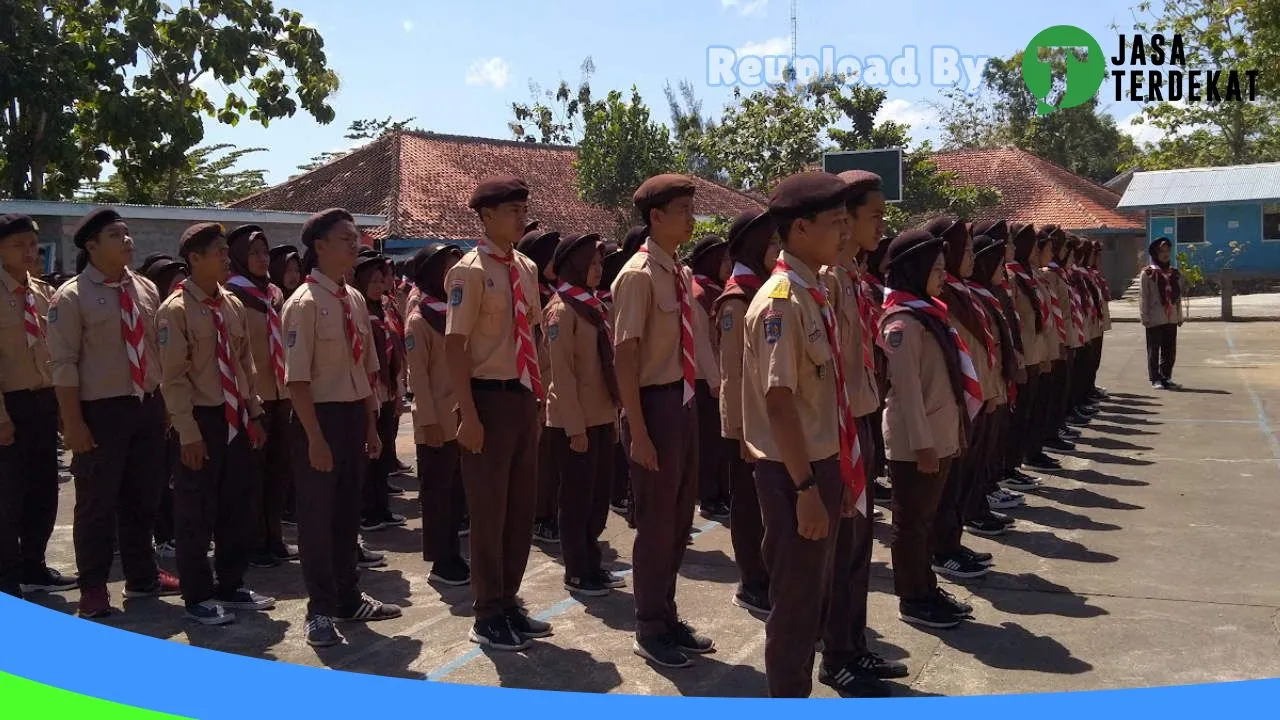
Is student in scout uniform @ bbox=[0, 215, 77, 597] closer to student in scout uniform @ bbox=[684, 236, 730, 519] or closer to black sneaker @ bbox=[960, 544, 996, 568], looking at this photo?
student in scout uniform @ bbox=[684, 236, 730, 519]

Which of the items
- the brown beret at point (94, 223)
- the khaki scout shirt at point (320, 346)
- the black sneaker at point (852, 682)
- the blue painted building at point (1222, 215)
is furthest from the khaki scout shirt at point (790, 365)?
the blue painted building at point (1222, 215)

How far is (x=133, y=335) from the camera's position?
18.6 ft

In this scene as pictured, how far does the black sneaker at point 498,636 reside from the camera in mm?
5008

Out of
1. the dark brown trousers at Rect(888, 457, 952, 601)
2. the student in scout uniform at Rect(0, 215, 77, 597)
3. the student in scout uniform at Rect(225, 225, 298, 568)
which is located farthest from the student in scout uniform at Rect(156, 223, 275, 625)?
the dark brown trousers at Rect(888, 457, 952, 601)

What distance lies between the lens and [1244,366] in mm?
15812

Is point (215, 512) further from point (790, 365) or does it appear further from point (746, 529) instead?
point (790, 365)

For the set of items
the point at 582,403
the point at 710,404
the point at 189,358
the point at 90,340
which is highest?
the point at 90,340

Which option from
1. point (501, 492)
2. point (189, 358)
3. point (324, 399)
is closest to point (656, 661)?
point (501, 492)

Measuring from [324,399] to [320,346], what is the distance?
0.82 feet

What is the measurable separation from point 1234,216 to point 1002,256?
103 ft

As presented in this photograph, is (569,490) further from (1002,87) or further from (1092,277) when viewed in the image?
(1002,87)

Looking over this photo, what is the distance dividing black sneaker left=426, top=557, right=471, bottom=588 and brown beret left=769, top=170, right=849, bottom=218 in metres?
3.31

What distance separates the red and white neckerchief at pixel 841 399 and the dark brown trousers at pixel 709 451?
2.54 m

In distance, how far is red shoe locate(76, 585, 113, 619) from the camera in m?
5.64
